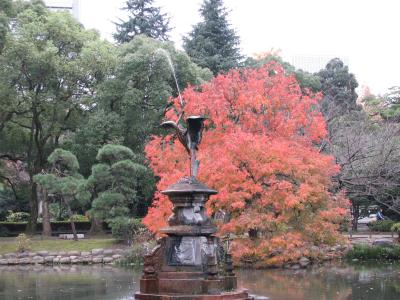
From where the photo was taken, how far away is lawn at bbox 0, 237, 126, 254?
26.8 meters

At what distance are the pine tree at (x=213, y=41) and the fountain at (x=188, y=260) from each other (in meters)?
26.7

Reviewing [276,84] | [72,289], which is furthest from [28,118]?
[72,289]

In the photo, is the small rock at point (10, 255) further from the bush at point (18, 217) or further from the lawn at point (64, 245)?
the bush at point (18, 217)

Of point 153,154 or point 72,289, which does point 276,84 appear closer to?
point 153,154

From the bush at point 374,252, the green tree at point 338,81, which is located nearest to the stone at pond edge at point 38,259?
the bush at point 374,252

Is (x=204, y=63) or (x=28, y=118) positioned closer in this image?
(x=28, y=118)

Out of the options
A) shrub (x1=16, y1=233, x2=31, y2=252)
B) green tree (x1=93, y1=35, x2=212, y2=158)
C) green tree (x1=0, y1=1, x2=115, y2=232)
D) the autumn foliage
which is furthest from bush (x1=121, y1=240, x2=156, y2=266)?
green tree (x1=0, y1=1, x2=115, y2=232)

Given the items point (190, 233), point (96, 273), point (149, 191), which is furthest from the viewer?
point (149, 191)

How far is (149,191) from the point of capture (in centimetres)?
2947

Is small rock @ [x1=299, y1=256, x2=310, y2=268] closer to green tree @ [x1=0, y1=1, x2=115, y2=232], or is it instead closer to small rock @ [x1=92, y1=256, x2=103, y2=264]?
small rock @ [x1=92, y1=256, x2=103, y2=264]

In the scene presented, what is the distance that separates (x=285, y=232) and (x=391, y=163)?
9.74 metres

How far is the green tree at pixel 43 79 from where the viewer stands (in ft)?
91.6

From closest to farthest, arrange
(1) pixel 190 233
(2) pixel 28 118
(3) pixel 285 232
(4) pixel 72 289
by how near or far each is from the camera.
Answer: (1) pixel 190 233, (4) pixel 72 289, (3) pixel 285 232, (2) pixel 28 118

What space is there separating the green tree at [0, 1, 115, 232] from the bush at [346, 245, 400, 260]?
1501 centimetres
